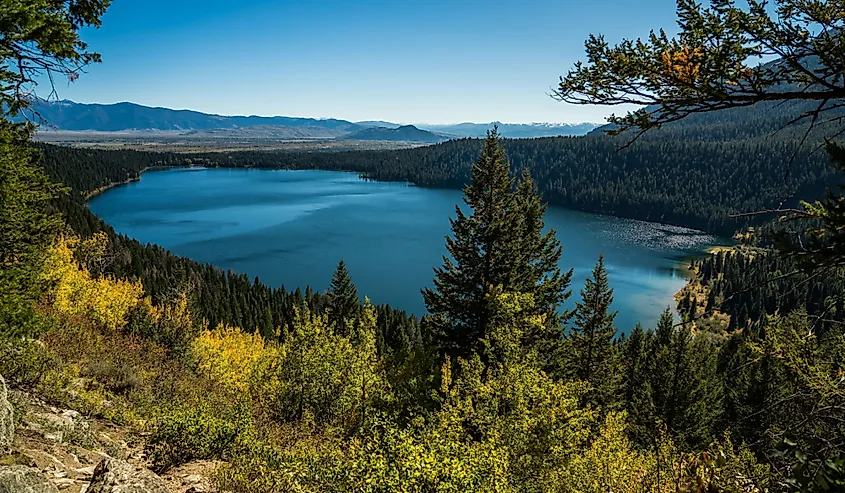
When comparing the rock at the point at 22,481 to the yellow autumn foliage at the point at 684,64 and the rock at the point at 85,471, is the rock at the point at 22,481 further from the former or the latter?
the yellow autumn foliage at the point at 684,64

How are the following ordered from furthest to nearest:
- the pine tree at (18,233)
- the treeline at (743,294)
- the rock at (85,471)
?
the treeline at (743,294) < the pine tree at (18,233) < the rock at (85,471)

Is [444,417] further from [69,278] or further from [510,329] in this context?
[69,278]

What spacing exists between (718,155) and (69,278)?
212950 millimetres

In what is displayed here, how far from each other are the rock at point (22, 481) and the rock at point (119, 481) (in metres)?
0.52

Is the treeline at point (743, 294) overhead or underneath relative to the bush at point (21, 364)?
underneath

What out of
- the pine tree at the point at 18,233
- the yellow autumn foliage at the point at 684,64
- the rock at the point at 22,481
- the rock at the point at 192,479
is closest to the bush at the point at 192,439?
the rock at the point at 192,479

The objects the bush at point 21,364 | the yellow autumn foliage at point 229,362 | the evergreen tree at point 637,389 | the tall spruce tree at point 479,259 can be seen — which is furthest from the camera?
the evergreen tree at point 637,389

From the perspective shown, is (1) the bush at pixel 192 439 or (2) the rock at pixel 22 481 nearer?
(2) the rock at pixel 22 481

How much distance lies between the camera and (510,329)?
12.9 meters

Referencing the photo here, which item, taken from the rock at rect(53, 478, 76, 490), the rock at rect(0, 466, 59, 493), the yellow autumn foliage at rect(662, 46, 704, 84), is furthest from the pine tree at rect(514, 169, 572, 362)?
the rock at rect(0, 466, 59, 493)

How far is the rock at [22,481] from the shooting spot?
18.6 feet

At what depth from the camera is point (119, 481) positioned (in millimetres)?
6711

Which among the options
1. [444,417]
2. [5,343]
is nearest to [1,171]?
[5,343]

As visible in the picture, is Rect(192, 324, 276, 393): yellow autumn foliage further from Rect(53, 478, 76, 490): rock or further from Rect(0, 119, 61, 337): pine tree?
Rect(53, 478, 76, 490): rock
